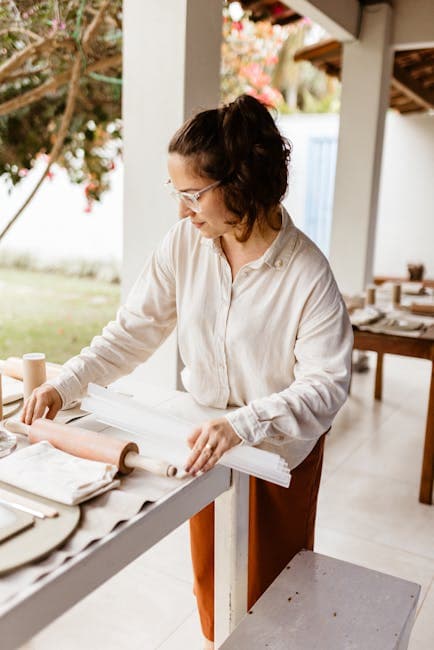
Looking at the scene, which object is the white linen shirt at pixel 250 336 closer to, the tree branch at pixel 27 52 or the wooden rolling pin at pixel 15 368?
the wooden rolling pin at pixel 15 368

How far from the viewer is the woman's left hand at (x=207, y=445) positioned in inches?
44.4

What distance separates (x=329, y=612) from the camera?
1230mm

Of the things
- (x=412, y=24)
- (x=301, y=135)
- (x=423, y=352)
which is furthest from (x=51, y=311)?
(x=423, y=352)

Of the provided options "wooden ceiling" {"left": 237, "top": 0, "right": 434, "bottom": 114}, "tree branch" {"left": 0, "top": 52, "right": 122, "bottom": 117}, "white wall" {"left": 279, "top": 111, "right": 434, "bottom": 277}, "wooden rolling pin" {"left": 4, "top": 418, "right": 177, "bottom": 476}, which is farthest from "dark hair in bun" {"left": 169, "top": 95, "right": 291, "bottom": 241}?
"white wall" {"left": 279, "top": 111, "right": 434, "bottom": 277}

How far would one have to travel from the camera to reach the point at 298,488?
149 cm

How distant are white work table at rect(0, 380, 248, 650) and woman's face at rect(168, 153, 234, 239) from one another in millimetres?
496

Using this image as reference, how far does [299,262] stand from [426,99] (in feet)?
17.6

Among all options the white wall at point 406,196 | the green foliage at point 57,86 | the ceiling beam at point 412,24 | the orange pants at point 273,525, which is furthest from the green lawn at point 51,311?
the orange pants at point 273,525

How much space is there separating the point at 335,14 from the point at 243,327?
3181 mm

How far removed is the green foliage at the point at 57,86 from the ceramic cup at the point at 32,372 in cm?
181

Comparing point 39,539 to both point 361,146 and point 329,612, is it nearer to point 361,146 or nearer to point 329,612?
point 329,612

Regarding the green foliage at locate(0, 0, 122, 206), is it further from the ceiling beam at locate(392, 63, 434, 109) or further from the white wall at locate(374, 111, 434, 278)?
the white wall at locate(374, 111, 434, 278)

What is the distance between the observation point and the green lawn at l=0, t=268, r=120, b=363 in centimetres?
564

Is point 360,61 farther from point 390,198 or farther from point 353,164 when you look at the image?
point 390,198
